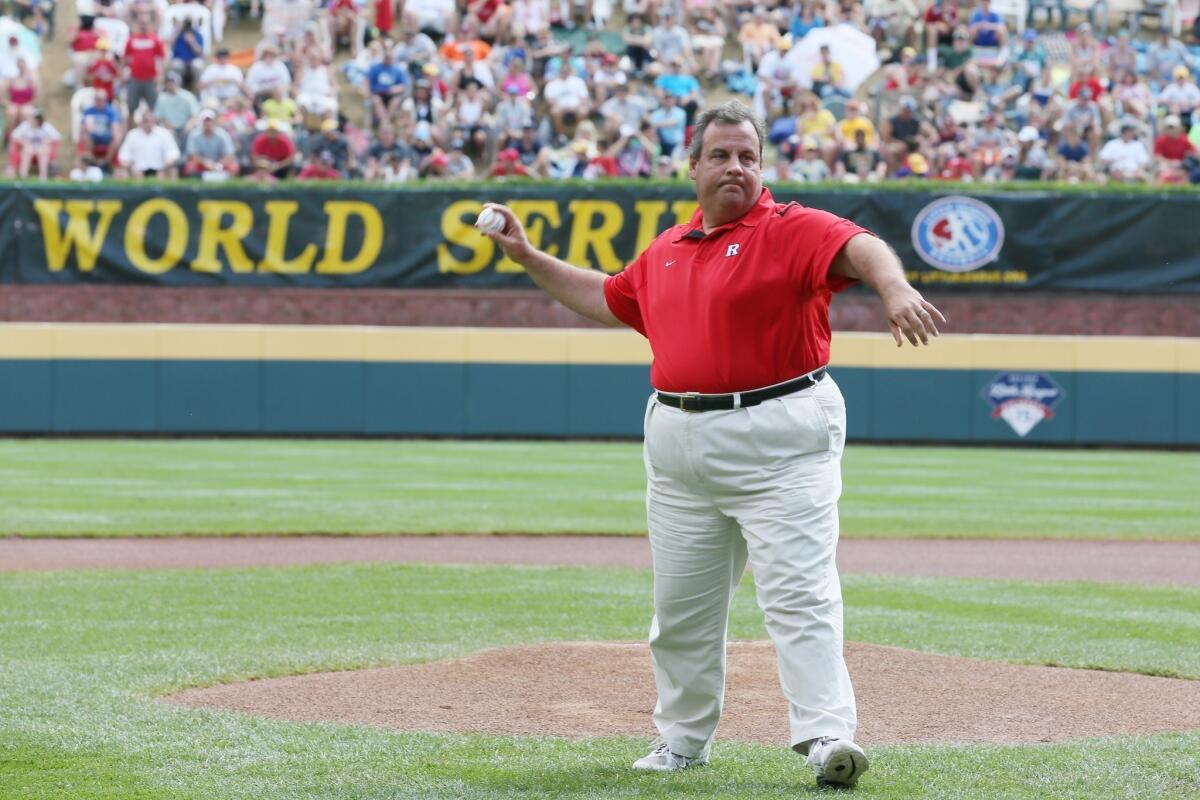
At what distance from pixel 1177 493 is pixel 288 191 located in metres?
12.2

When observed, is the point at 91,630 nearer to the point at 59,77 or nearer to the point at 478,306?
the point at 478,306

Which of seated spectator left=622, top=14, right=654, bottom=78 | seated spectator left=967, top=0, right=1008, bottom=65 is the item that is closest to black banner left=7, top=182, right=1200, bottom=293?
seated spectator left=622, top=14, right=654, bottom=78

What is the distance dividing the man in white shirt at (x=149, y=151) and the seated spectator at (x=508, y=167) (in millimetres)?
4343

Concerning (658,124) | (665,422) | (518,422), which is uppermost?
(658,124)

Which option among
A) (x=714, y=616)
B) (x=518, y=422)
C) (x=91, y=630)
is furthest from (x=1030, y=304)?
(x=714, y=616)

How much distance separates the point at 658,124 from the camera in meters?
23.5

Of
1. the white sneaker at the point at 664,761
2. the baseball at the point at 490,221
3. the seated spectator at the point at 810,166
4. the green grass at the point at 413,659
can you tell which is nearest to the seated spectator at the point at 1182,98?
the seated spectator at the point at 810,166

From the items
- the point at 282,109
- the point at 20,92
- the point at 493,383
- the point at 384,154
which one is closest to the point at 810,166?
the point at 493,383

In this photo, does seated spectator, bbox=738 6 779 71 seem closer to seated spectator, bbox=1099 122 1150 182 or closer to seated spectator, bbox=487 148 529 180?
seated spectator, bbox=487 148 529 180

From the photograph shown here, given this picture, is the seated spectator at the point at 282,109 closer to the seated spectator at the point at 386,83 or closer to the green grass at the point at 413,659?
the seated spectator at the point at 386,83

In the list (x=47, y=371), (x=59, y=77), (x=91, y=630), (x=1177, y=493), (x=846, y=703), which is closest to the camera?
(x=846, y=703)

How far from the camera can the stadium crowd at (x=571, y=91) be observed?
23.0m

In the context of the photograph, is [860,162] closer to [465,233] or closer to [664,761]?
[465,233]

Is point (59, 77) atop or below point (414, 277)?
atop
